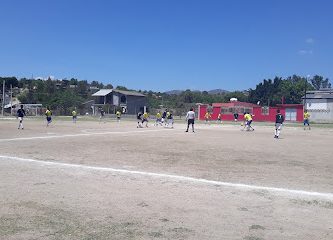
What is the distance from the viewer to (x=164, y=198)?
714 centimetres

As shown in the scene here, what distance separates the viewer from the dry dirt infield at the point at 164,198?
5320mm

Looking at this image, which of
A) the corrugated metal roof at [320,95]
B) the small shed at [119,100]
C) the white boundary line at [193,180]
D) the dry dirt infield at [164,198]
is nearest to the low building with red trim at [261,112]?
the corrugated metal roof at [320,95]

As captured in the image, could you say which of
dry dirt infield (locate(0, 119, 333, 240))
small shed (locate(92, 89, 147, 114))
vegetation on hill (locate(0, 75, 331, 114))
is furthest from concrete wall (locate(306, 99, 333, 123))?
dry dirt infield (locate(0, 119, 333, 240))

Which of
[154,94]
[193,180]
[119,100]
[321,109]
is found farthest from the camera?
[154,94]

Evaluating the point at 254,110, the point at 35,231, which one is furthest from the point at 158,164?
the point at 254,110

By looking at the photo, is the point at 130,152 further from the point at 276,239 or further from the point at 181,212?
the point at 276,239

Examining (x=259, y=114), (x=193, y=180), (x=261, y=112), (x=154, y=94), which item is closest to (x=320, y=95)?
(x=261, y=112)

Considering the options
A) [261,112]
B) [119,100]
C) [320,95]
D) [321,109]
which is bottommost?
[261,112]

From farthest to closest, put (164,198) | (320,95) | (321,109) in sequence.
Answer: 1. (320,95)
2. (321,109)
3. (164,198)

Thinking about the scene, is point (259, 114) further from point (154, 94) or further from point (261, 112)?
point (154, 94)

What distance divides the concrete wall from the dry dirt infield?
185ft

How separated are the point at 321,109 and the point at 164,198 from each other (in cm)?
6410

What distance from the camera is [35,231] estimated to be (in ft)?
17.0

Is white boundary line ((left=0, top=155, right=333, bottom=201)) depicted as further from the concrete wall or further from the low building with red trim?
the concrete wall
